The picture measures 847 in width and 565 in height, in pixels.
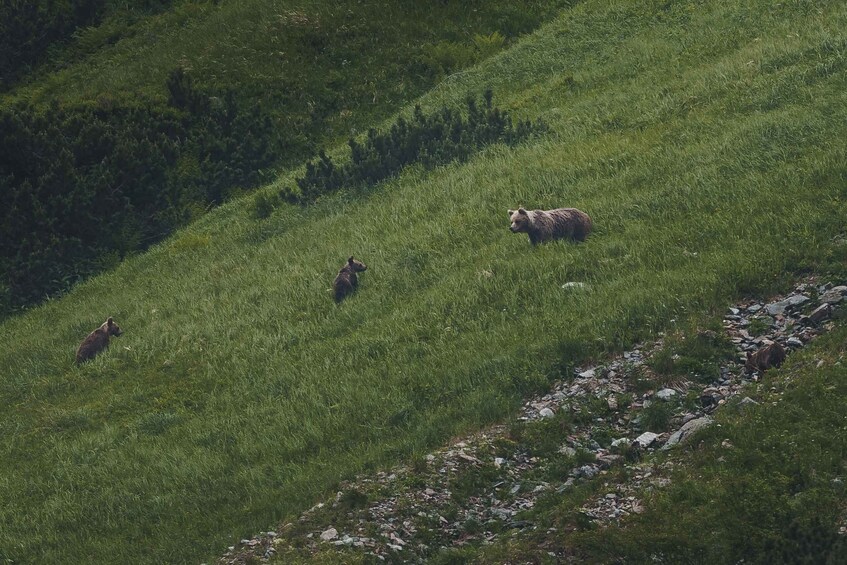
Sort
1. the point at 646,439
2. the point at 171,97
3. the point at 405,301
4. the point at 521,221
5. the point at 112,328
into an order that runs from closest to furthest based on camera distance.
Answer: the point at 646,439 < the point at 405,301 < the point at 521,221 < the point at 112,328 < the point at 171,97

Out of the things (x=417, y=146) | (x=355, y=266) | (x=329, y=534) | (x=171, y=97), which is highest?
(x=171, y=97)

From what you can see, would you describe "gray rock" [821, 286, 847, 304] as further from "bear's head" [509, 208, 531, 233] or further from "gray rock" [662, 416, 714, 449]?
"bear's head" [509, 208, 531, 233]

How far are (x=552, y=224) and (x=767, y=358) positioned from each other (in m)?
5.26

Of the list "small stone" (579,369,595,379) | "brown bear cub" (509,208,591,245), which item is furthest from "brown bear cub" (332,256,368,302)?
"small stone" (579,369,595,379)

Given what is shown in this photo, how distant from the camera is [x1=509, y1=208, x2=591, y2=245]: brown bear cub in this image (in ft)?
51.3

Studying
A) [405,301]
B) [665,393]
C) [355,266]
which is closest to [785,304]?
[665,393]

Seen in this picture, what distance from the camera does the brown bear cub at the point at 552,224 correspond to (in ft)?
51.3

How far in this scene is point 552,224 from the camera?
15672 mm

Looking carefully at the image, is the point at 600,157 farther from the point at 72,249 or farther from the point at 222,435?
the point at 72,249

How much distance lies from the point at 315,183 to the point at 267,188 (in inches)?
73.2

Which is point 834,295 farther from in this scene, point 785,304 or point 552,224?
point 552,224

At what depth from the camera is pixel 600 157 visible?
733 inches

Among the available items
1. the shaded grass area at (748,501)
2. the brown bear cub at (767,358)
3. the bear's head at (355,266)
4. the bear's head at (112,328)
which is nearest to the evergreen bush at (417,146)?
the bear's head at (355,266)

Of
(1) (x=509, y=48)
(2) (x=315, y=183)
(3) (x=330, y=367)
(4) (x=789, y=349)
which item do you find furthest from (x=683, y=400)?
(1) (x=509, y=48)
